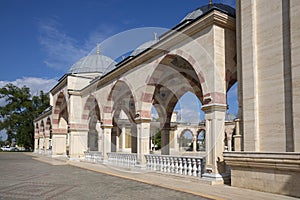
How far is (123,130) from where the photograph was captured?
3145cm

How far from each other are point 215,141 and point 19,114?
37920mm

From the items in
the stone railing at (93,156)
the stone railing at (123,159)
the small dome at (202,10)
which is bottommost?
the stone railing at (93,156)

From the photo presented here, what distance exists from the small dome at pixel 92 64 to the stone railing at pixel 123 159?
9.64 metres

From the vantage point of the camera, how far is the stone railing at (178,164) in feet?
25.7

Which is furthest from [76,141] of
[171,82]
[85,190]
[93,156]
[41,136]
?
[41,136]

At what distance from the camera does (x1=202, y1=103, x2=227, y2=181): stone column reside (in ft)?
23.1

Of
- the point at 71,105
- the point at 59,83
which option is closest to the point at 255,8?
the point at 71,105

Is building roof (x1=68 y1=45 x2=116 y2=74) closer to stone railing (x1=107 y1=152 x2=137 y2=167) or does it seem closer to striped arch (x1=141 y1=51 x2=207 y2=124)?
striped arch (x1=141 y1=51 x2=207 y2=124)

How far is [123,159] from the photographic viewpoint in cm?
1182

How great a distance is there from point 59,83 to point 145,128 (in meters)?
10.7

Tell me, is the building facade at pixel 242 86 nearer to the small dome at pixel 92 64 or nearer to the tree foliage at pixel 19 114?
the small dome at pixel 92 64

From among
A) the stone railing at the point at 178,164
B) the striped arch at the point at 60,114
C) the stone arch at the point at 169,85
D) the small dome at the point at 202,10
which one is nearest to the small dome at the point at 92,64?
the striped arch at the point at 60,114

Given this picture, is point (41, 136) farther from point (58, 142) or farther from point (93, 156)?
point (93, 156)

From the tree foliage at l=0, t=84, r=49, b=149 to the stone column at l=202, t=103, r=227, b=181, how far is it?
36.4 metres
